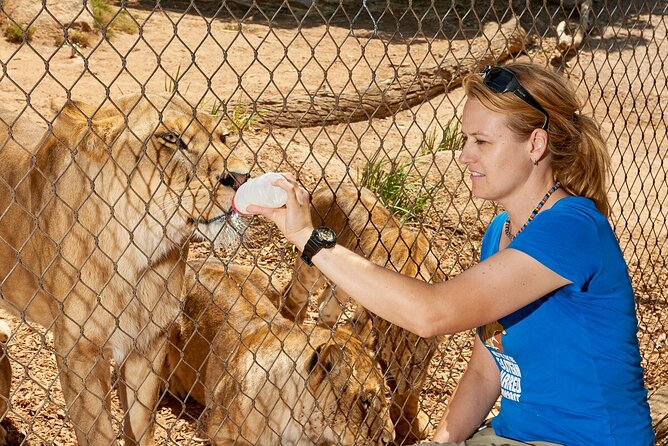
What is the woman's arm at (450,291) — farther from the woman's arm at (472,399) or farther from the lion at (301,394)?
the lion at (301,394)

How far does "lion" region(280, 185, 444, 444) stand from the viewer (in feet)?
14.0

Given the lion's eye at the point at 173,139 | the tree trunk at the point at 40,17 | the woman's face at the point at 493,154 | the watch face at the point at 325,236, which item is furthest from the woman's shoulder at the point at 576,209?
the tree trunk at the point at 40,17

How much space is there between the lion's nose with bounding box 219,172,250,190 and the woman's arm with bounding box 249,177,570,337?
858 millimetres

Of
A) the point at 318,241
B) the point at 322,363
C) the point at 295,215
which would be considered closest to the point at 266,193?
the point at 295,215

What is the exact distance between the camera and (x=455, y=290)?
7.68 ft

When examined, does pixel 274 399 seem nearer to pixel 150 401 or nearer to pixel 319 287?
pixel 150 401

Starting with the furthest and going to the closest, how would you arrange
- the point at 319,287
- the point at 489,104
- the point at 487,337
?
the point at 319,287 < the point at 487,337 < the point at 489,104

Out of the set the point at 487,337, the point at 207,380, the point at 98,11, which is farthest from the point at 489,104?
the point at 98,11

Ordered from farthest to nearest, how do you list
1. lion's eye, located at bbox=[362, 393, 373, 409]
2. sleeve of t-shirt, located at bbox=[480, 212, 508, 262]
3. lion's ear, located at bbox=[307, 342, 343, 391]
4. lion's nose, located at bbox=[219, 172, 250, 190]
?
1. lion's eye, located at bbox=[362, 393, 373, 409]
2. lion's ear, located at bbox=[307, 342, 343, 391]
3. lion's nose, located at bbox=[219, 172, 250, 190]
4. sleeve of t-shirt, located at bbox=[480, 212, 508, 262]

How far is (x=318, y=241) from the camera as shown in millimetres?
2393

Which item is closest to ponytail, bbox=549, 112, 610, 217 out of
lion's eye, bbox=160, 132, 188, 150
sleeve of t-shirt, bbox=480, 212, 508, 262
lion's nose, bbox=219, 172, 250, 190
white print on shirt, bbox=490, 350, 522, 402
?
sleeve of t-shirt, bbox=480, 212, 508, 262

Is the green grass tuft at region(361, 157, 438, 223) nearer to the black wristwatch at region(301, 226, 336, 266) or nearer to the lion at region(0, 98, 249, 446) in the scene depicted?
the lion at region(0, 98, 249, 446)

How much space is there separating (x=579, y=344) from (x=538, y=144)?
0.57 metres

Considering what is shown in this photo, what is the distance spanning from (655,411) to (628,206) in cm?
402
